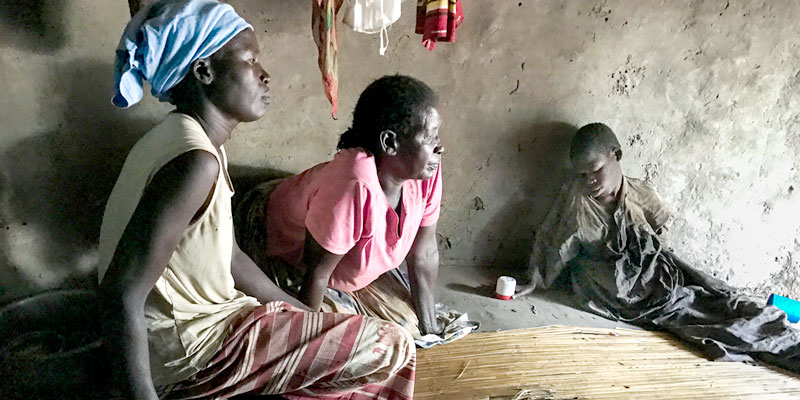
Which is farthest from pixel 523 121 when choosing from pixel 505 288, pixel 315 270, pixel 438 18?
pixel 315 270

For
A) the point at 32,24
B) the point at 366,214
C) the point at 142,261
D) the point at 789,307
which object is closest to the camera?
the point at 142,261

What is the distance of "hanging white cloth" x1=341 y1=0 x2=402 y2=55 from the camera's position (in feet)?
6.27

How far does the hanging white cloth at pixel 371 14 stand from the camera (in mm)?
1911

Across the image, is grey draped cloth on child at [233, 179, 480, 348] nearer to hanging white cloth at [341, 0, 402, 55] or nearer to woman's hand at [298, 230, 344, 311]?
woman's hand at [298, 230, 344, 311]

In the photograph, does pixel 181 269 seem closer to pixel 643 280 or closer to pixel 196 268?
pixel 196 268

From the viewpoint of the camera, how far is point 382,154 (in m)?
1.87

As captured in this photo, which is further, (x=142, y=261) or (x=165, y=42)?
(x=165, y=42)

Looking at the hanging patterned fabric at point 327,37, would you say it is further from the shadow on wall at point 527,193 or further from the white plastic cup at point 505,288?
the white plastic cup at point 505,288

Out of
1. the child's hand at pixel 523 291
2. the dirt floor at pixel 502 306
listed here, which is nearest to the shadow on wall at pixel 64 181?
the dirt floor at pixel 502 306

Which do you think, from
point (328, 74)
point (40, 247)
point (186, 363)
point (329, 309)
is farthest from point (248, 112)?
point (40, 247)

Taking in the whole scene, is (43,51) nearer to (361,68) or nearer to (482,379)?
(361,68)

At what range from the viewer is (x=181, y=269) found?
4.45 feet

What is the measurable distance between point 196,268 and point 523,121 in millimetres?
1819

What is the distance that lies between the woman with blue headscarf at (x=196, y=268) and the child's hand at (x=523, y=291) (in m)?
1.25
